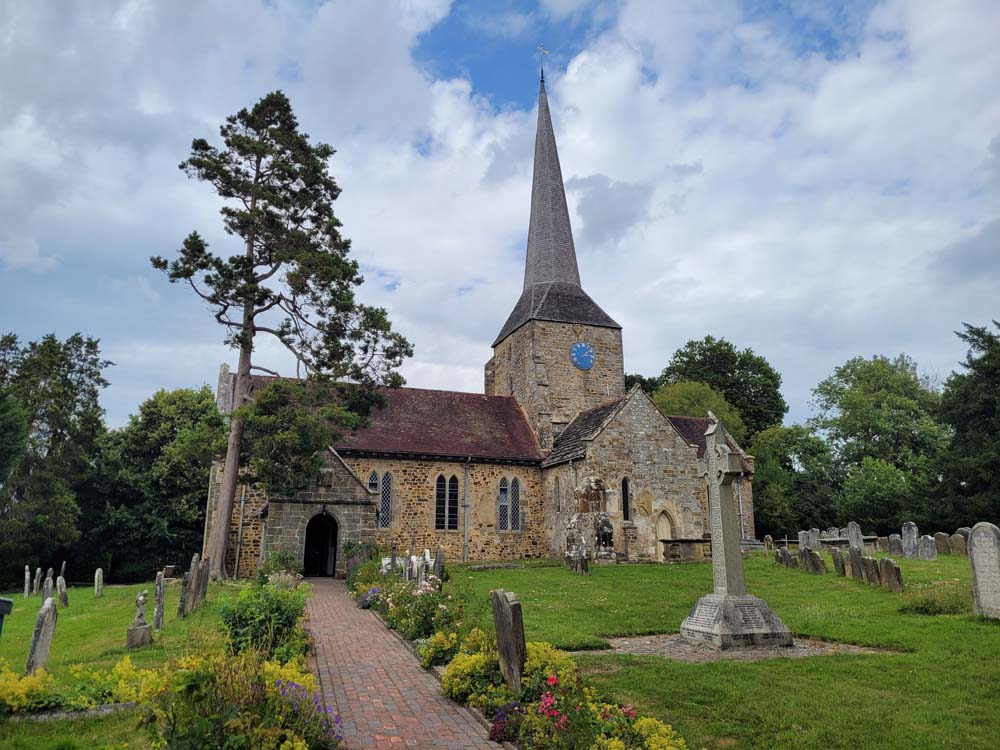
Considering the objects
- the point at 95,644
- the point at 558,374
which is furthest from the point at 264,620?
the point at 558,374

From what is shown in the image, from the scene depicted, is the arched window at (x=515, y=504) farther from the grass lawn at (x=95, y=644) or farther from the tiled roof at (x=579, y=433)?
the grass lawn at (x=95, y=644)

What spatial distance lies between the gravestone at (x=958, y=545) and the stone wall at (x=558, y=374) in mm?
14930

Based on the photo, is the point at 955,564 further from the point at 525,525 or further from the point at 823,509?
the point at 823,509

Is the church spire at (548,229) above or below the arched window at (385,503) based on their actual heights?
above

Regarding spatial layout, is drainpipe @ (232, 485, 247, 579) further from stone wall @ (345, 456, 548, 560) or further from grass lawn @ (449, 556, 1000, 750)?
grass lawn @ (449, 556, 1000, 750)

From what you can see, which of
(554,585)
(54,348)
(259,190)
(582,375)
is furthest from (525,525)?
(54,348)

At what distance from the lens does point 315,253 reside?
21.8 metres

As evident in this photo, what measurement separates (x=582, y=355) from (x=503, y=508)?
8756 millimetres

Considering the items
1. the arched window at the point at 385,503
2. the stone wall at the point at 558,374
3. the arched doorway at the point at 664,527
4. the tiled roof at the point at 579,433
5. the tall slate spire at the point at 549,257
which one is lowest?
the arched doorway at the point at 664,527

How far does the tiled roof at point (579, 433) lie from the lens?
89.5 ft

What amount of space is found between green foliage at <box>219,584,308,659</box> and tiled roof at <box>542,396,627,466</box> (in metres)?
18.1

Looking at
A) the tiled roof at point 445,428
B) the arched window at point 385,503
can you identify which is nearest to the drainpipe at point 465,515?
the tiled roof at point 445,428

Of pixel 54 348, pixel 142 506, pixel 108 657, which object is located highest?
pixel 54 348

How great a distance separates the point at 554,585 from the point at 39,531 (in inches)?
1147
